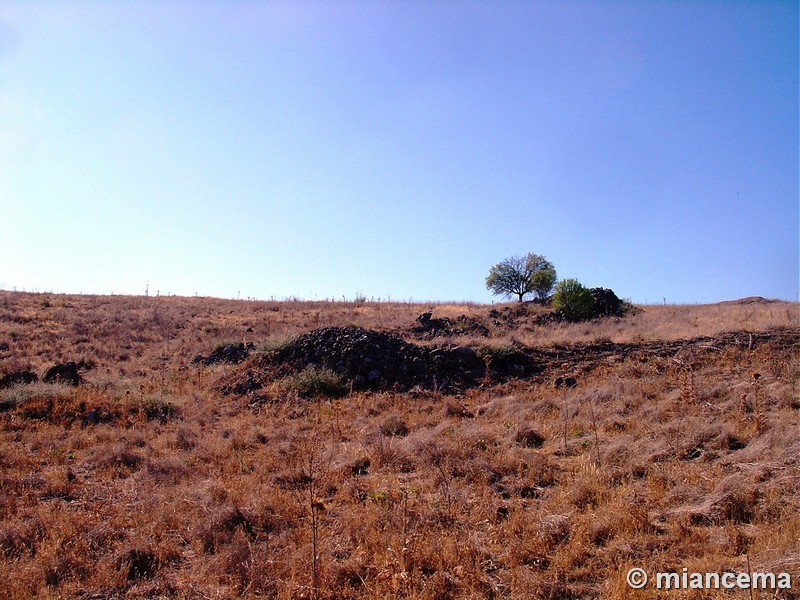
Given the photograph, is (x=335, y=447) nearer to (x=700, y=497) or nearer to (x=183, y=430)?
(x=183, y=430)

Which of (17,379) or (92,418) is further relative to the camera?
(17,379)

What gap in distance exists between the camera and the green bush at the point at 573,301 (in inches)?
950

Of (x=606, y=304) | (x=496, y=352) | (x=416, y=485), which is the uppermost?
(x=606, y=304)

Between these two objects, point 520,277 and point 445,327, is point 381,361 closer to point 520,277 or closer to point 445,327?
point 445,327

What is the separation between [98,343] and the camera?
1961 centimetres

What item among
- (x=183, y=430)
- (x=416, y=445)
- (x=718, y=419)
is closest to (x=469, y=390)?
(x=416, y=445)

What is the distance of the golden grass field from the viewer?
437 cm

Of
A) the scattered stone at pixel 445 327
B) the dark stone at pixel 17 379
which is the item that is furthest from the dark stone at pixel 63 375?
the scattered stone at pixel 445 327

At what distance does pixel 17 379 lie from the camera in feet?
40.7

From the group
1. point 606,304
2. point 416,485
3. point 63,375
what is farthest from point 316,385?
point 606,304

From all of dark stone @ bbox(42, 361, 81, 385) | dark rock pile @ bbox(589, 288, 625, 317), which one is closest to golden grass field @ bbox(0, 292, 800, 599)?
dark stone @ bbox(42, 361, 81, 385)

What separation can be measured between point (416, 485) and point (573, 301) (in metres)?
19.8

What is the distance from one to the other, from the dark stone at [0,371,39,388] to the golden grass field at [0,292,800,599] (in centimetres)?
137

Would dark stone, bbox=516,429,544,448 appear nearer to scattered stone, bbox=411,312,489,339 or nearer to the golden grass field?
the golden grass field
